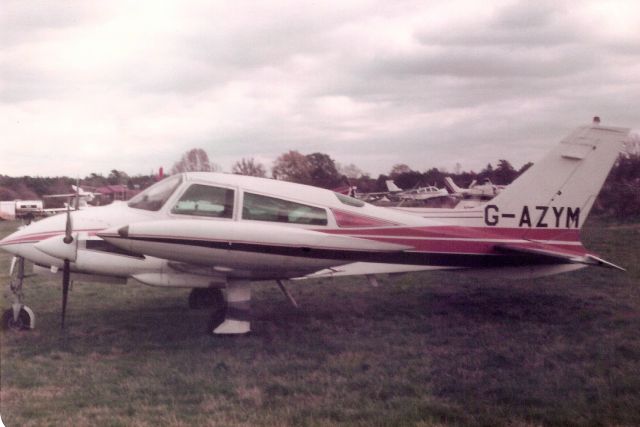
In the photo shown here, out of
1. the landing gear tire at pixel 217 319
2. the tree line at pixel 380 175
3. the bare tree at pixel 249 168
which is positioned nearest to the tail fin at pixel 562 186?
the tree line at pixel 380 175

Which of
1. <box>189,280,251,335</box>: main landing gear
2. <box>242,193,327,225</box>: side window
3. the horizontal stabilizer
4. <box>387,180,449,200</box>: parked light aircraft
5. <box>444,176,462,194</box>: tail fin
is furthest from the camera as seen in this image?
<box>189,280,251,335</box>: main landing gear

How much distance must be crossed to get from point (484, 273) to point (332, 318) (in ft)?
4.97

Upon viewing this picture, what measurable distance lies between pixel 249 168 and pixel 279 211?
484 mm

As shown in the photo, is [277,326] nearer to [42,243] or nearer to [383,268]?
[383,268]

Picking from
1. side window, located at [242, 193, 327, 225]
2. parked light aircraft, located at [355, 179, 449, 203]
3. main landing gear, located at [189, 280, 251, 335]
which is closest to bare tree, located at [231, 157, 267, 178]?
side window, located at [242, 193, 327, 225]

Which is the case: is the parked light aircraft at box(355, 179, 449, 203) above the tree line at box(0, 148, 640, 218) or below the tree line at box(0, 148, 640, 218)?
below

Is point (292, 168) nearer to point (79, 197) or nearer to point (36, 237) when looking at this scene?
point (79, 197)

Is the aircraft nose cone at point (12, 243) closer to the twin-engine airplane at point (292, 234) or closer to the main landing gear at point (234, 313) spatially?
the twin-engine airplane at point (292, 234)

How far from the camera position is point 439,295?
566 centimetres

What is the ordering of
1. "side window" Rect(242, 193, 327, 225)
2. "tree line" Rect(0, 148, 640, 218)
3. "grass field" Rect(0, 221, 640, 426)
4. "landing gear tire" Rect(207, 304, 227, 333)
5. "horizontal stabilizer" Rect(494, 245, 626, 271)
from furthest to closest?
1. "landing gear tire" Rect(207, 304, 227, 333)
2. "side window" Rect(242, 193, 327, 225)
3. "horizontal stabilizer" Rect(494, 245, 626, 271)
4. "tree line" Rect(0, 148, 640, 218)
5. "grass field" Rect(0, 221, 640, 426)

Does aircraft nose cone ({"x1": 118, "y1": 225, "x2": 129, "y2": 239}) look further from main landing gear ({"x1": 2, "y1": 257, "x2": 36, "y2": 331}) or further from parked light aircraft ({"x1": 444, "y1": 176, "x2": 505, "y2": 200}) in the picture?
parked light aircraft ({"x1": 444, "y1": 176, "x2": 505, "y2": 200})

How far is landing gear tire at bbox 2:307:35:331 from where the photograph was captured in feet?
17.0

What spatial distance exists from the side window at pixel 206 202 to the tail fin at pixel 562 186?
90.4 inches

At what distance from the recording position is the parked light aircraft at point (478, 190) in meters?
4.59
